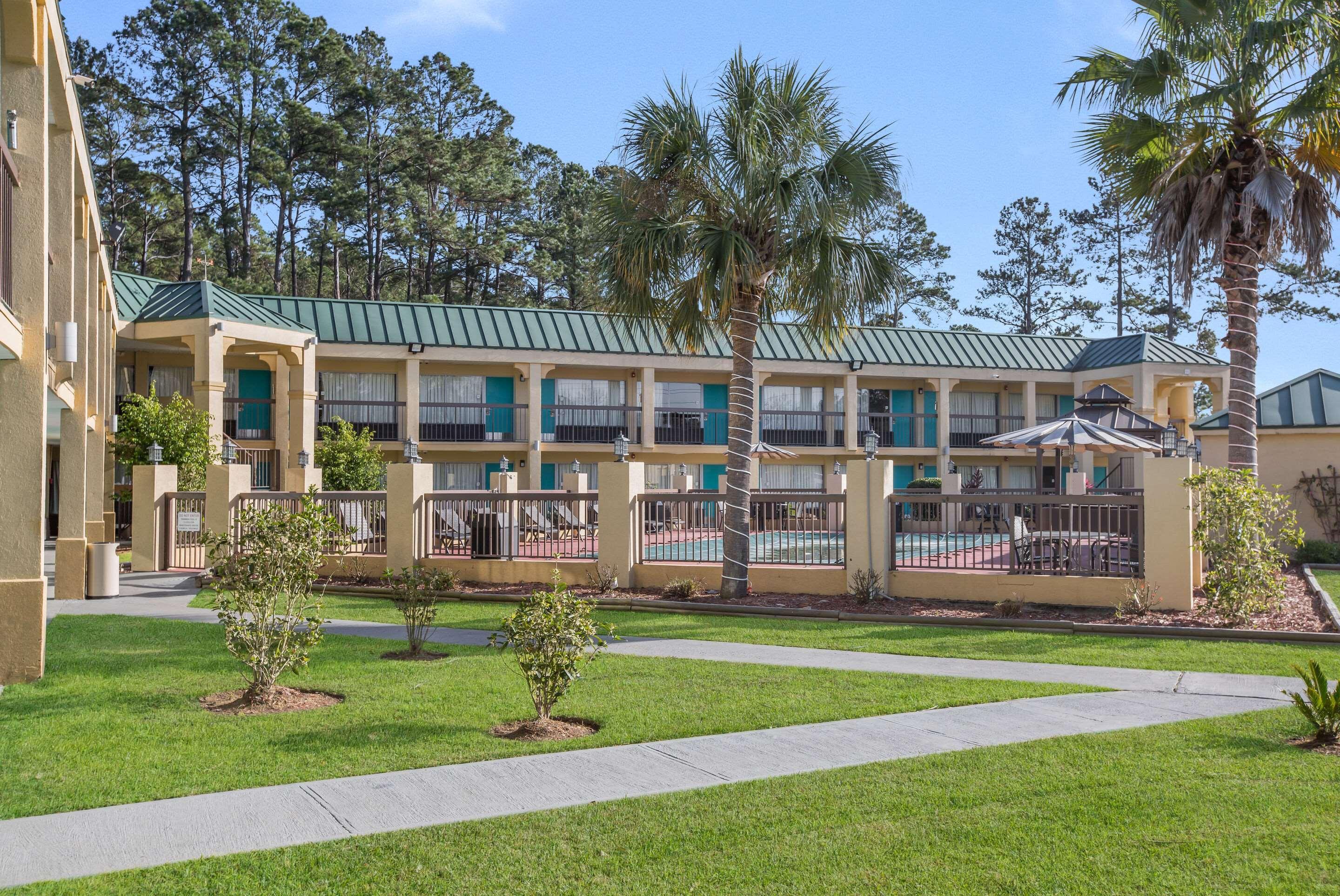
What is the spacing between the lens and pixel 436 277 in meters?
49.3

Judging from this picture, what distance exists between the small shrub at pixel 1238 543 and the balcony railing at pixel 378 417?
79.4ft

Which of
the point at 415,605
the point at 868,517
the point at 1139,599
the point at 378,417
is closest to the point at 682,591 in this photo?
the point at 868,517

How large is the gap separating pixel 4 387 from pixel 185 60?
128 feet

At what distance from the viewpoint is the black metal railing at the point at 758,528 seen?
16.2 metres

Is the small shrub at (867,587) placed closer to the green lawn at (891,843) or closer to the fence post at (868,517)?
the fence post at (868,517)

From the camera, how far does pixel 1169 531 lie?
13883mm

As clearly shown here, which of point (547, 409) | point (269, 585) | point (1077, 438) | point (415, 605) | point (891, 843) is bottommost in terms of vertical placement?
point (891, 843)

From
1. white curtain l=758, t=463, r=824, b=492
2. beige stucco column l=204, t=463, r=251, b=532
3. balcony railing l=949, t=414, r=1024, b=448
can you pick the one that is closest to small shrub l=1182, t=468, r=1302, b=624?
beige stucco column l=204, t=463, r=251, b=532

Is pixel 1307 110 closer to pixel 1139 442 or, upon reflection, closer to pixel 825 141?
pixel 825 141

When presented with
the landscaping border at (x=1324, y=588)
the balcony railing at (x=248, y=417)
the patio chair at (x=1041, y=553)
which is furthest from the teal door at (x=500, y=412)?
the landscaping border at (x=1324, y=588)

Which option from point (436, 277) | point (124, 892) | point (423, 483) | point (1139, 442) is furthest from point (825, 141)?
point (436, 277)

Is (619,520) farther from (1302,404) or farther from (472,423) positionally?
(472,423)

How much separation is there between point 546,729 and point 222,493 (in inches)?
541

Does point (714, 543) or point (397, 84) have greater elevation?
point (397, 84)
